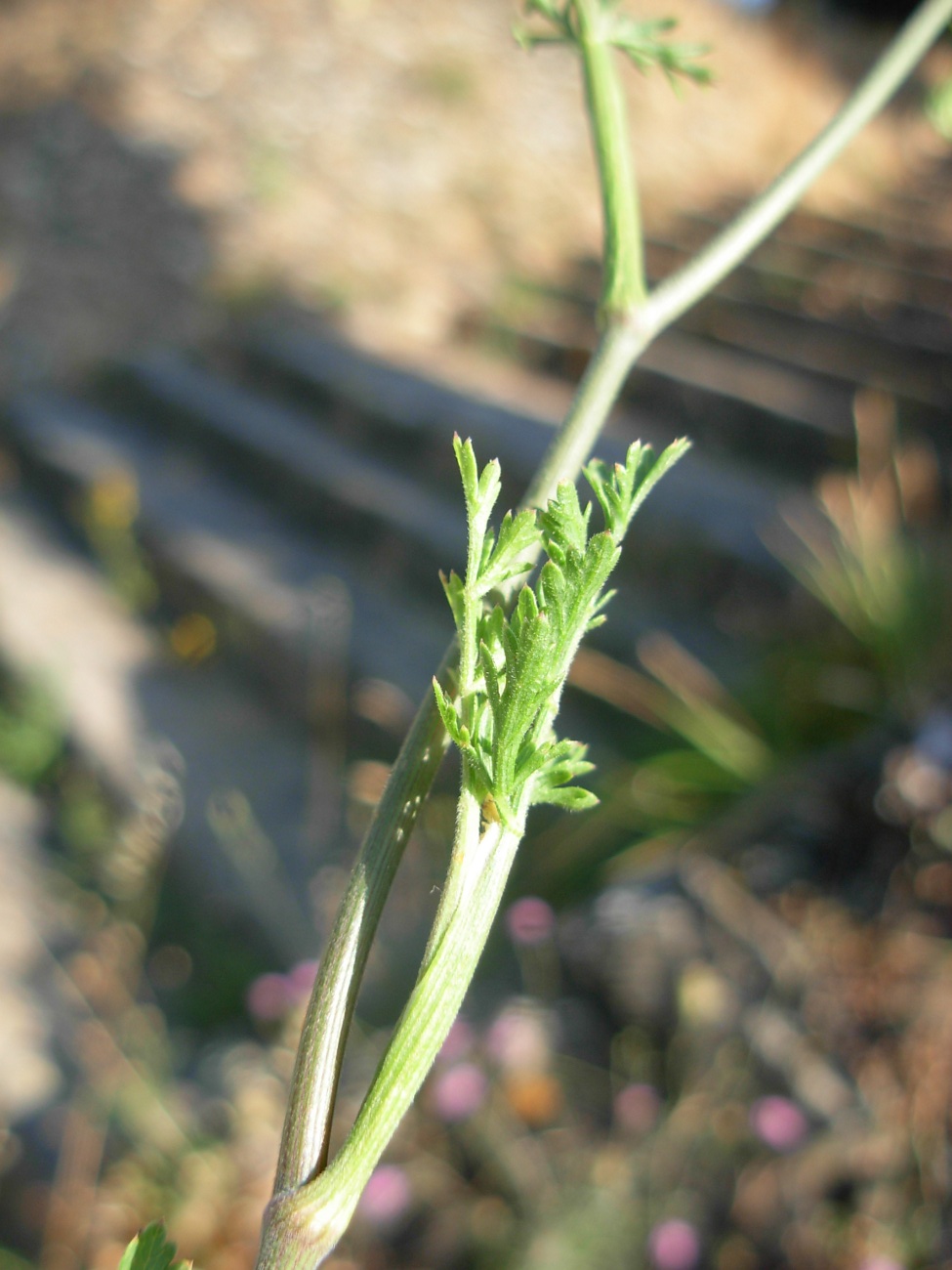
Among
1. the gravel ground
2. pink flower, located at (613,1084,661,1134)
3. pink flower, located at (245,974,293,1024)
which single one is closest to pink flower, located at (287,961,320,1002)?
pink flower, located at (245,974,293,1024)

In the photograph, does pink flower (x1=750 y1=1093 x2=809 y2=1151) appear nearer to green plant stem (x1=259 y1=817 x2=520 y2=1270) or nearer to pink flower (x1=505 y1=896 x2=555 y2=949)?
pink flower (x1=505 y1=896 x2=555 y2=949)

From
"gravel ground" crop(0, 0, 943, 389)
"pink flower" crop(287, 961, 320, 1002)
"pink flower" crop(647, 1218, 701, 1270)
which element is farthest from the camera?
"gravel ground" crop(0, 0, 943, 389)

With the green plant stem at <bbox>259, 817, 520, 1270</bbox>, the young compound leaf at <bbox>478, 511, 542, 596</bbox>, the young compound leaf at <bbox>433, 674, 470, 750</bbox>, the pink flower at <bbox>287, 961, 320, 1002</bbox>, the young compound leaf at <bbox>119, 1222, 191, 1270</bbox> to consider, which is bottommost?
the pink flower at <bbox>287, 961, 320, 1002</bbox>

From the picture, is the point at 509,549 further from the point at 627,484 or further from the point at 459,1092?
the point at 459,1092

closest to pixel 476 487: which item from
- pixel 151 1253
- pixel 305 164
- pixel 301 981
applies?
pixel 151 1253

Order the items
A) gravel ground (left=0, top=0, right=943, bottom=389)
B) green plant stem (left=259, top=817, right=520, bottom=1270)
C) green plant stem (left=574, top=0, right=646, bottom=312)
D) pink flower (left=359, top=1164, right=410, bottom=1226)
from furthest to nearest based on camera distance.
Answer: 1. gravel ground (left=0, top=0, right=943, bottom=389)
2. pink flower (left=359, top=1164, right=410, bottom=1226)
3. green plant stem (left=574, top=0, right=646, bottom=312)
4. green plant stem (left=259, top=817, right=520, bottom=1270)

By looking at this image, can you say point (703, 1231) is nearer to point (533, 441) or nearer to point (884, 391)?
point (533, 441)
